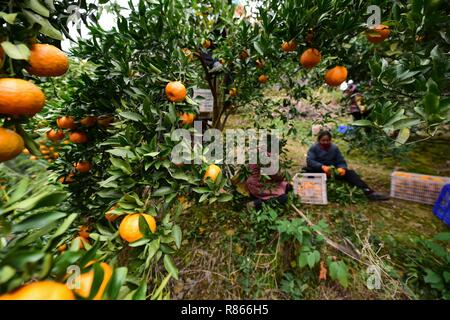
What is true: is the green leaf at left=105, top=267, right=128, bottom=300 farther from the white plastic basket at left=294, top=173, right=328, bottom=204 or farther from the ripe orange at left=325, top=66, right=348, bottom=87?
the white plastic basket at left=294, top=173, right=328, bottom=204

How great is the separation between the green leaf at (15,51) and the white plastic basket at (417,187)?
311cm

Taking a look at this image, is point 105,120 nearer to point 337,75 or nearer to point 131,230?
point 131,230

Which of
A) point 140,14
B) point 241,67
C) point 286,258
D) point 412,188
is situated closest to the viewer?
point 140,14

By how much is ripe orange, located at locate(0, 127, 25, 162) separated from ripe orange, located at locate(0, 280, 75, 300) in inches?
13.5

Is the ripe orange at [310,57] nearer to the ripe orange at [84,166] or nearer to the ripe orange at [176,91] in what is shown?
the ripe orange at [176,91]

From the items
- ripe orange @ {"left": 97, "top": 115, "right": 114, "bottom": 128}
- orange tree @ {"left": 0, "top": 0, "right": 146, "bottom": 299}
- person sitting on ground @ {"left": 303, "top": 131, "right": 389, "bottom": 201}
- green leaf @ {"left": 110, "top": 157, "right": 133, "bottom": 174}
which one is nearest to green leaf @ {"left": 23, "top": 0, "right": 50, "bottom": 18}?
orange tree @ {"left": 0, "top": 0, "right": 146, "bottom": 299}

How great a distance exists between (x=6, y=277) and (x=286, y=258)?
1.71 m

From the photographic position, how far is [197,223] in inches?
82.0

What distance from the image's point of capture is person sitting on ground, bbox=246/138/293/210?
2217 mm

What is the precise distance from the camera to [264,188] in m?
2.26

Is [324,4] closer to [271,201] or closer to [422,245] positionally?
[271,201]

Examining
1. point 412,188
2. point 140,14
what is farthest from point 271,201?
point 140,14

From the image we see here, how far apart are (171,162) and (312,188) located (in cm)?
189

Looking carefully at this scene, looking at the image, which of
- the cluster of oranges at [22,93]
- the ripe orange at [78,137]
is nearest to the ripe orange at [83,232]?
the ripe orange at [78,137]
